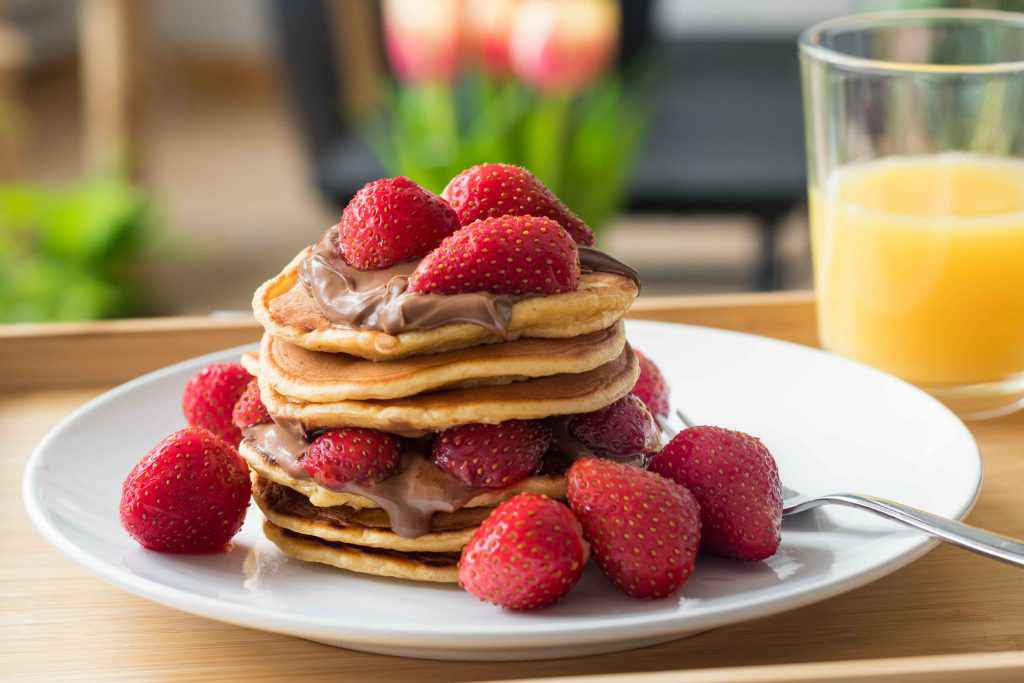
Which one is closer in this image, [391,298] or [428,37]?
[391,298]

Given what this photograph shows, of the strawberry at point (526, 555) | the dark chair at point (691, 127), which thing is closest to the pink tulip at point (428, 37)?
the dark chair at point (691, 127)

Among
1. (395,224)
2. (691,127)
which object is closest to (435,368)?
(395,224)

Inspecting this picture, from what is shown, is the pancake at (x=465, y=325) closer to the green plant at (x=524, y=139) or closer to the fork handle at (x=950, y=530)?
the fork handle at (x=950, y=530)

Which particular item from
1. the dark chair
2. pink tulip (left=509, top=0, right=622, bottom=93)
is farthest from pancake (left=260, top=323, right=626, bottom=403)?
the dark chair

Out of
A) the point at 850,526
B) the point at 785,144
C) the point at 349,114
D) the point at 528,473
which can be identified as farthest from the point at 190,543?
the point at 349,114

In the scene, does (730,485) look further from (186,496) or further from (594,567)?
(186,496)

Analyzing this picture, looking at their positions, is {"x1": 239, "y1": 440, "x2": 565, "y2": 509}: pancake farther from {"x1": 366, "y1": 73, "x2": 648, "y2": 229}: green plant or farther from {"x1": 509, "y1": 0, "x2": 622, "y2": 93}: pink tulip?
{"x1": 509, "y1": 0, "x2": 622, "y2": 93}: pink tulip

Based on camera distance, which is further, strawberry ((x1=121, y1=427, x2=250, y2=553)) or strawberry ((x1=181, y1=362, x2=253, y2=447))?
strawberry ((x1=181, y1=362, x2=253, y2=447))

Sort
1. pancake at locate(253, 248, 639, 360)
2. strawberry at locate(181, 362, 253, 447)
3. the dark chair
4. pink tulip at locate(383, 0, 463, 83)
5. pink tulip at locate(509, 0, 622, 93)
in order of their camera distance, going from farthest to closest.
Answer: the dark chair → pink tulip at locate(383, 0, 463, 83) → pink tulip at locate(509, 0, 622, 93) → strawberry at locate(181, 362, 253, 447) → pancake at locate(253, 248, 639, 360)
